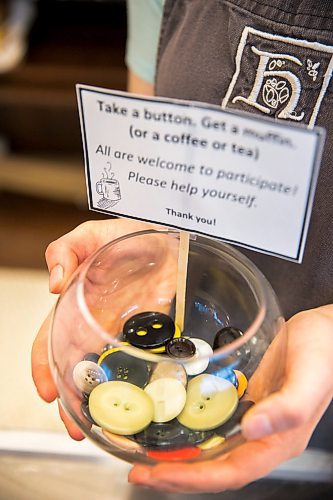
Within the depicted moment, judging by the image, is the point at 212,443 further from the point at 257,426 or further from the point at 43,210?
the point at 43,210

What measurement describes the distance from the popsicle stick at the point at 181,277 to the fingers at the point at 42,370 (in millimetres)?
115

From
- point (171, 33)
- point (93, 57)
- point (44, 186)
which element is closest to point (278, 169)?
point (171, 33)

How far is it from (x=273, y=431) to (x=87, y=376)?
148 millimetres

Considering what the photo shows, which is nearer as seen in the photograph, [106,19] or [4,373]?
[4,373]

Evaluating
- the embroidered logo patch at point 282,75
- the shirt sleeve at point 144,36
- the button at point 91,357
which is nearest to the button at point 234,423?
the button at point 91,357

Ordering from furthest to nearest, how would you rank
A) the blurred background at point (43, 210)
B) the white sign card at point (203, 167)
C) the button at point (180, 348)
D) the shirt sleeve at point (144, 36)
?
the shirt sleeve at point (144, 36) → the blurred background at point (43, 210) → the button at point (180, 348) → the white sign card at point (203, 167)

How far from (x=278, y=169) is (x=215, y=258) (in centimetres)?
14

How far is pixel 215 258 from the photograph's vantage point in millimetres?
543

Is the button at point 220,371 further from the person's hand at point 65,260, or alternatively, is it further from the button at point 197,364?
the person's hand at point 65,260

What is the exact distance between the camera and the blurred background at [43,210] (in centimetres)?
62

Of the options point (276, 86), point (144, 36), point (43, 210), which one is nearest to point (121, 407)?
point (276, 86)

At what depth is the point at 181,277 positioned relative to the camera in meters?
0.52

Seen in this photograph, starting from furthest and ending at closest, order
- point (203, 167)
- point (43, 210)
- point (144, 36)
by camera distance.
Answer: point (43, 210) < point (144, 36) < point (203, 167)

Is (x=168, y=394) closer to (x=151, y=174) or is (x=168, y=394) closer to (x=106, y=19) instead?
(x=151, y=174)
